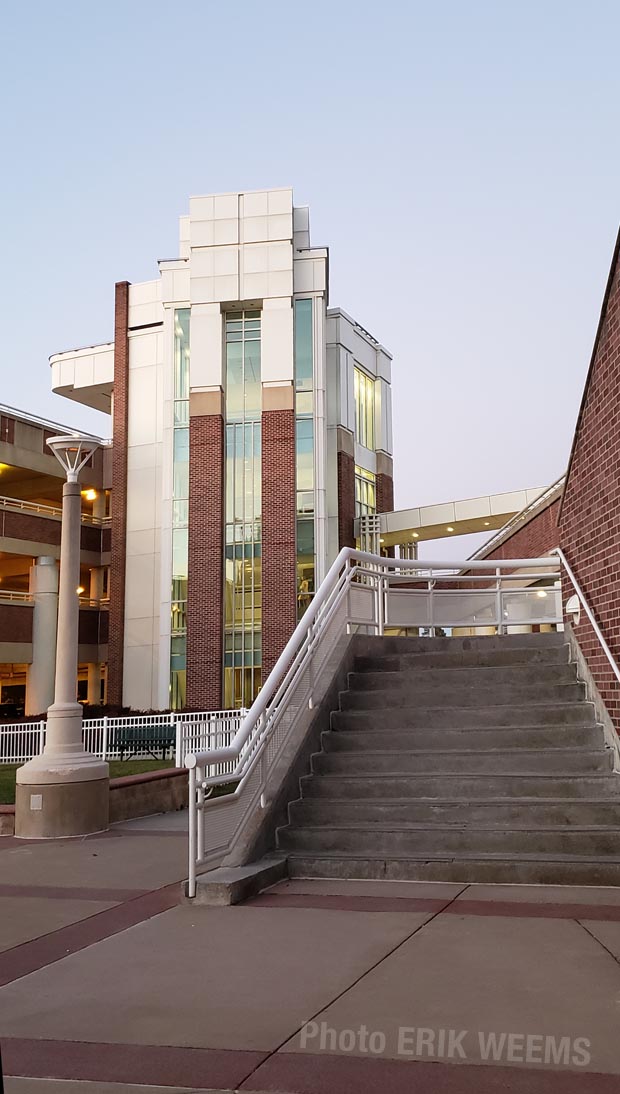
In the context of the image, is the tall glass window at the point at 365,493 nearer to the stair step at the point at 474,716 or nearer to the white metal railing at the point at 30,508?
the white metal railing at the point at 30,508

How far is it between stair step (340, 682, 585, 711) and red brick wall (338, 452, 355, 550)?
3147 centimetres

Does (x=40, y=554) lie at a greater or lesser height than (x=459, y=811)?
greater

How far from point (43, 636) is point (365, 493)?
16.2m

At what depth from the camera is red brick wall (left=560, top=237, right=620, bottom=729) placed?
929cm

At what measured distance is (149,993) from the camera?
523 centimetres

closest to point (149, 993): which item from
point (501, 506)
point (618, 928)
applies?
point (618, 928)

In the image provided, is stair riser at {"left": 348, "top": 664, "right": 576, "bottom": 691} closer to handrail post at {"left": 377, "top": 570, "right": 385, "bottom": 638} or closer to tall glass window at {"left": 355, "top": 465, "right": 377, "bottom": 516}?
handrail post at {"left": 377, "top": 570, "right": 385, "bottom": 638}

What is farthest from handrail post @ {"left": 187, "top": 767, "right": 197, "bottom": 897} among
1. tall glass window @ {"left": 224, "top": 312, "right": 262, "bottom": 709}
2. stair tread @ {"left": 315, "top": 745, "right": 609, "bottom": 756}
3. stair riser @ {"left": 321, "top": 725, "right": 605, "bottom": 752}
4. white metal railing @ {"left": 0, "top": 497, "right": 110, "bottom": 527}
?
white metal railing @ {"left": 0, "top": 497, "right": 110, "bottom": 527}

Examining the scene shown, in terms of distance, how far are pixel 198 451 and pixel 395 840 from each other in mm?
34124

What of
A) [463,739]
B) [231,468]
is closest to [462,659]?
[463,739]

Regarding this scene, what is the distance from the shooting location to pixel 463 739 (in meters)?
9.80

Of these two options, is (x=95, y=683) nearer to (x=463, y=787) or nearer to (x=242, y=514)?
(x=242, y=514)

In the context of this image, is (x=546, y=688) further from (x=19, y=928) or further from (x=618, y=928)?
(x=19, y=928)

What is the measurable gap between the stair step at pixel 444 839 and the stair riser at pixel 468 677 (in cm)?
252
